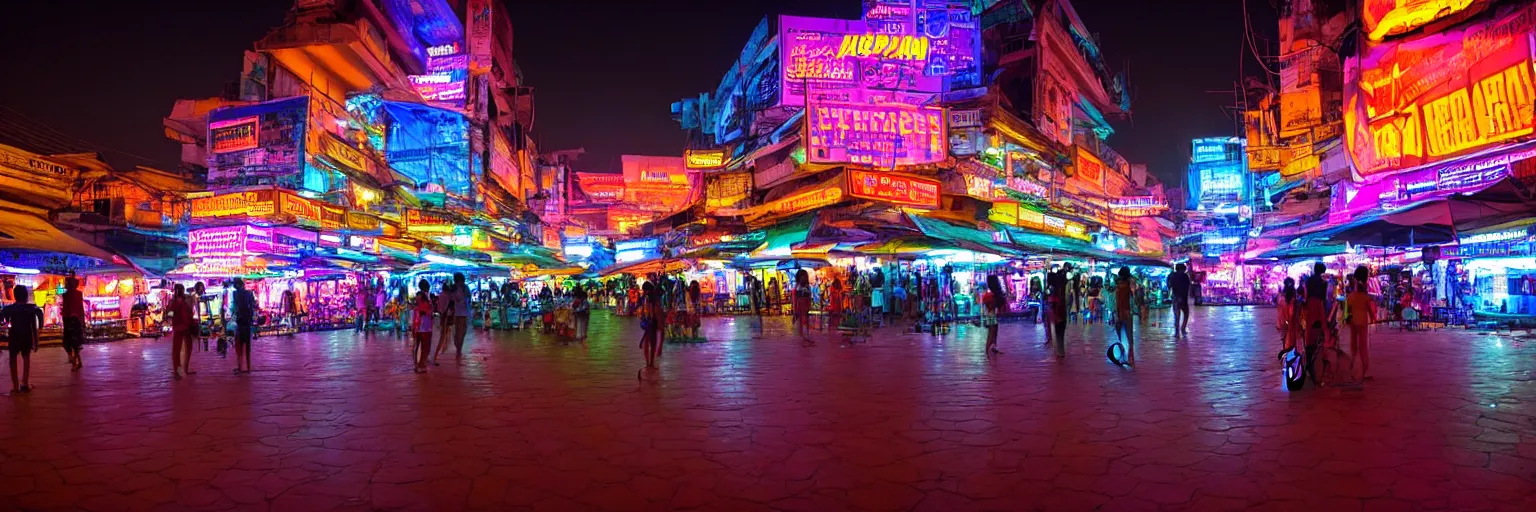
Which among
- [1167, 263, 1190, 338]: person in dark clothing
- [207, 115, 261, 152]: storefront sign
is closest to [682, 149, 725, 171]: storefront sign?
[207, 115, 261, 152]: storefront sign

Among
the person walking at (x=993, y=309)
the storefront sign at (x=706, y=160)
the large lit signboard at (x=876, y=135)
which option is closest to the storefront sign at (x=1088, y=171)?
the large lit signboard at (x=876, y=135)

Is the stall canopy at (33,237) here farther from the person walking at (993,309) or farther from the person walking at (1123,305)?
the person walking at (1123,305)

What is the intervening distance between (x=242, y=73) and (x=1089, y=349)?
25.3 metres

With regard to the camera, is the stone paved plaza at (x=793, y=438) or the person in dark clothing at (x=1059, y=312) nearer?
the stone paved plaza at (x=793, y=438)

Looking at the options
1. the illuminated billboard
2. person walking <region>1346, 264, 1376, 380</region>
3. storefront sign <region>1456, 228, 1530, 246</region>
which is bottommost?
person walking <region>1346, 264, 1376, 380</region>

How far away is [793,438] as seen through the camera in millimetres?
6559

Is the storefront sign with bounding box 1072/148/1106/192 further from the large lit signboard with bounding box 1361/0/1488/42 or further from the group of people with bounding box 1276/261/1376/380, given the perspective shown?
the group of people with bounding box 1276/261/1376/380

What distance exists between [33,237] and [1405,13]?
2534cm

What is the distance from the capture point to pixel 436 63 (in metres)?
35.9

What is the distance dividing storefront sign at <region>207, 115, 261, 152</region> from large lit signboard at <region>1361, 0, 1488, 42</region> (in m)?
24.8

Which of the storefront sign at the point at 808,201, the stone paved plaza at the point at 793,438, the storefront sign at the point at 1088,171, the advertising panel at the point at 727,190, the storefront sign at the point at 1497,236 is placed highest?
the storefront sign at the point at 1088,171

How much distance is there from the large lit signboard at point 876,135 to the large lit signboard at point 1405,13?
11.0 meters

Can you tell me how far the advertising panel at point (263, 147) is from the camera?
21562 millimetres

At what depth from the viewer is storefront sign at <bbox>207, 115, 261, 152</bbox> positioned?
21.8 meters
